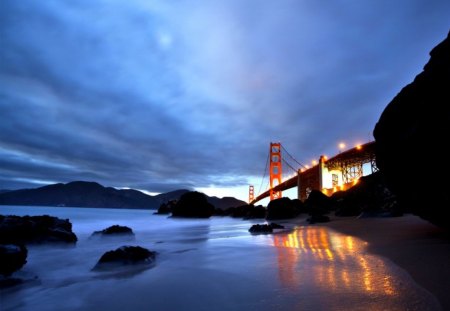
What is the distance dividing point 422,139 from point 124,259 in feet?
16.1

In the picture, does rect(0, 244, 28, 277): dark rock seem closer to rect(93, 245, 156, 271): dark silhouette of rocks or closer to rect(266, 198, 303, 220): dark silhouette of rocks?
rect(93, 245, 156, 271): dark silhouette of rocks

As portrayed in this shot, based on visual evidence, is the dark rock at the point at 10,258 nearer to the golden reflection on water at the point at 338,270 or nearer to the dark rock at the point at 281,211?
the golden reflection on water at the point at 338,270

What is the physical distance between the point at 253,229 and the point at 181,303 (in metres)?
6.90

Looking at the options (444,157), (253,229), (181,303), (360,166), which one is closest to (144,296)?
(181,303)

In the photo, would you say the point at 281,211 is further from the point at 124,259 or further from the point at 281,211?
the point at 124,259

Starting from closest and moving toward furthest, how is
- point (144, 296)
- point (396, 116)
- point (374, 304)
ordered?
point (374, 304) < point (144, 296) < point (396, 116)

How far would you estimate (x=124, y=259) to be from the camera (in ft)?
14.1

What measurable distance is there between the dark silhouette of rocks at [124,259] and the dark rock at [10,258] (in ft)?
3.29

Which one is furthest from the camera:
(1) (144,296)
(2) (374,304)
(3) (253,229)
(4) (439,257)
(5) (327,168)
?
(5) (327,168)

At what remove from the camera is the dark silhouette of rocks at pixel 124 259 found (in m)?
4.17

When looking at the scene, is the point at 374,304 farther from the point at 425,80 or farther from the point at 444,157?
the point at 425,80

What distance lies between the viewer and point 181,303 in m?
2.39

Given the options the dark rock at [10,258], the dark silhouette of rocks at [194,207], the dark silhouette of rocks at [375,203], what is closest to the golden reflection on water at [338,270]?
the dark rock at [10,258]

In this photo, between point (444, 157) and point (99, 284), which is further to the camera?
point (444, 157)
